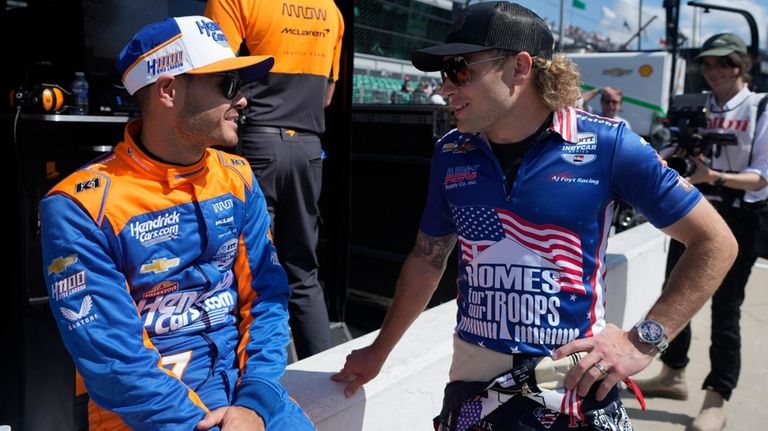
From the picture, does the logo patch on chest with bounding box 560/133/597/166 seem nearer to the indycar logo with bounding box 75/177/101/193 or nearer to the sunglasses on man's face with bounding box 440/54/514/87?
the sunglasses on man's face with bounding box 440/54/514/87

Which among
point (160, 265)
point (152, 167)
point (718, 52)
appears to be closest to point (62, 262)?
point (160, 265)

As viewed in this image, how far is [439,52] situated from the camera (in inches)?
65.3

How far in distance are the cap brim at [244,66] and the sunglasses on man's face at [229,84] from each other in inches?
1.1

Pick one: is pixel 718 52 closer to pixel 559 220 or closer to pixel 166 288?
pixel 559 220

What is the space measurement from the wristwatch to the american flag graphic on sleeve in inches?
6.4

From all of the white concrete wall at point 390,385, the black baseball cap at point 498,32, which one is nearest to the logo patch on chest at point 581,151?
the black baseball cap at point 498,32

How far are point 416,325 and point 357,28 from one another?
347 cm

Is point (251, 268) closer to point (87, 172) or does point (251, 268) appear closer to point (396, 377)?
point (87, 172)

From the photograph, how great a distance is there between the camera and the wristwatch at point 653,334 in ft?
5.07

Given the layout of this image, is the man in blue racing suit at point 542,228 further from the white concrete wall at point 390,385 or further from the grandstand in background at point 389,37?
the grandstand in background at point 389,37

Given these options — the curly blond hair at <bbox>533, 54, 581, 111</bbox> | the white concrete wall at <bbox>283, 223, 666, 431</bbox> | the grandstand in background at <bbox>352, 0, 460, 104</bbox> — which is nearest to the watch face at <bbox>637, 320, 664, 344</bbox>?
the curly blond hair at <bbox>533, 54, 581, 111</bbox>

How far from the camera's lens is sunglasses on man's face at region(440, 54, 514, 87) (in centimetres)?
168

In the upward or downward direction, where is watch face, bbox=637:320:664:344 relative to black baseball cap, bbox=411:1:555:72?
downward

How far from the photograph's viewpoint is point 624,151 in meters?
1.61
